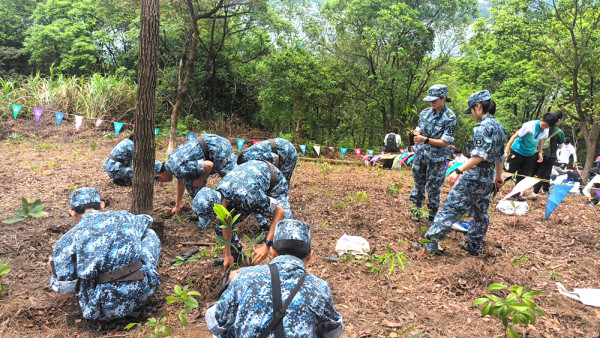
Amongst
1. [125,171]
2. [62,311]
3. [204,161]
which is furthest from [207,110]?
[62,311]

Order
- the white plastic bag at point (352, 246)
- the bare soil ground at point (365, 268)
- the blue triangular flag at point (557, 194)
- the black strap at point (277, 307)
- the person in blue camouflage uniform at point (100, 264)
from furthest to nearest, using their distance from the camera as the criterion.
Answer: the blue triangular flag at point (557, 194), the white plastic bag at point (352, 246), the bare soil ground at point (365, 268), the person in blue camouflage uniform at point (100, 264), the black strap at point (277, 307)

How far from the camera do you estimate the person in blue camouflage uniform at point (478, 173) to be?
3.52 m

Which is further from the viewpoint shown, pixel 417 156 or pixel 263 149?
pixel 417 156

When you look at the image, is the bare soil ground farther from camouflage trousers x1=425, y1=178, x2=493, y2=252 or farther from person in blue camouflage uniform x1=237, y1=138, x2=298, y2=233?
person in blue camouflage uniform x1=237, y1=138, x2=298, y2=233

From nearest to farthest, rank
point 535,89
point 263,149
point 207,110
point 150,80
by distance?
point 150,80
point 263,149
point 207,110
point 535,89

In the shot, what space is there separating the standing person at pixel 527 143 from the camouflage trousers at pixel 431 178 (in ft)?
6.45

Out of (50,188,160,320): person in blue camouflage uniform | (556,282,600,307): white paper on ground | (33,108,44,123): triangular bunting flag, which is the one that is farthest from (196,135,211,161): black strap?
(33,108,44,123): triangular bunting flag

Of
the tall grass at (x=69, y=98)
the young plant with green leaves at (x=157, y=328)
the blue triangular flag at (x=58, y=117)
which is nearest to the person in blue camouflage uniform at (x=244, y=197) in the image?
the young plant with green leaves at (x=157, y=328)

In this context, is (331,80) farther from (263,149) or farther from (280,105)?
(263,149)

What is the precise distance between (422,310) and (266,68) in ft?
38.1

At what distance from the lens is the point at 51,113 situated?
11.1 meters

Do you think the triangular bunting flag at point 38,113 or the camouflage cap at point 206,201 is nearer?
the camouflage cap at point 206,201

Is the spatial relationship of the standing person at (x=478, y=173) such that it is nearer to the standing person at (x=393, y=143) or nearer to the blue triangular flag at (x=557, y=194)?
the blue triangular flag at (x=557, y=194)

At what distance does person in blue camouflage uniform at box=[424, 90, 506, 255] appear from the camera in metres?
3.52
